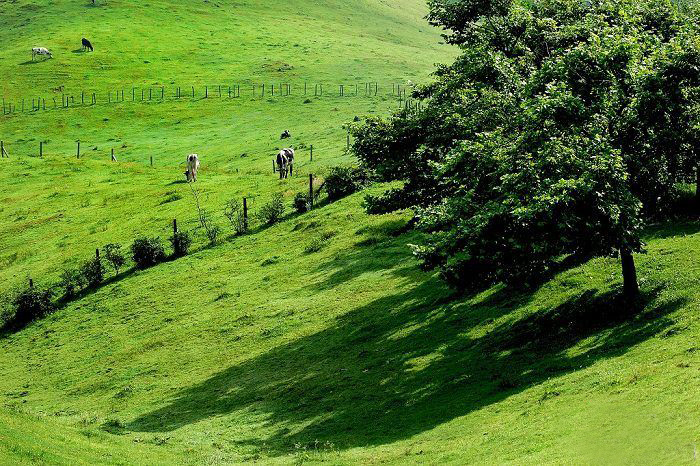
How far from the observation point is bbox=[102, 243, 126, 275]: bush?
187 feet

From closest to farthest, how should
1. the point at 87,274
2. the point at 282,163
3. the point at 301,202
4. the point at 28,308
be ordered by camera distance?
the point at 28,308 < the point at 87,274 < the point at 301,202 < the point at 282,163

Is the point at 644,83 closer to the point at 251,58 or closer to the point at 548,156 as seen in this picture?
the point at 548,156

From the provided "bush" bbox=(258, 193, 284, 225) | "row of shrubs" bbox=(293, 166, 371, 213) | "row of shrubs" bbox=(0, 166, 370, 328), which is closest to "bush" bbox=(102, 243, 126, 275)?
"row of shrubs" bbox=(0, 166, 370, 328)

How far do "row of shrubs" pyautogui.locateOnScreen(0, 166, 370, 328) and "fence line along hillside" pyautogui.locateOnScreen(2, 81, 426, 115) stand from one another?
5712 centimetres

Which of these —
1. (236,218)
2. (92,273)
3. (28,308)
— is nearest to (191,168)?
(236,218)

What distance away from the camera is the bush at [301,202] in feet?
199

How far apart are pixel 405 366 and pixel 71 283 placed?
28.3 metres

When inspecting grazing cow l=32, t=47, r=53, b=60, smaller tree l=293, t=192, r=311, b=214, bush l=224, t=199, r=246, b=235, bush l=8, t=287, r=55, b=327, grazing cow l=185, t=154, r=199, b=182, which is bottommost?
bush l=8, t=287, r=55, b=327

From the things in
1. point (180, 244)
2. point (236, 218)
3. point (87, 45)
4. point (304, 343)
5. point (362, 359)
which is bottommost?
point (304, 343)

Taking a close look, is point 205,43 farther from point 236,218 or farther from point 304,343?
point 304,343

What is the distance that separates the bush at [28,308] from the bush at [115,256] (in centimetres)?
531

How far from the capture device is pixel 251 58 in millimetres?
142500

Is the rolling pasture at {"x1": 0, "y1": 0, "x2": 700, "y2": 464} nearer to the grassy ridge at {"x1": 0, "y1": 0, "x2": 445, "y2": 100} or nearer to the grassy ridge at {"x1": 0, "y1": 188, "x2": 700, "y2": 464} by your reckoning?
the grassy ridge at {"x1": 0, "y1": 188, "x2": 700, "y2": 464}

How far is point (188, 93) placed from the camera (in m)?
124
